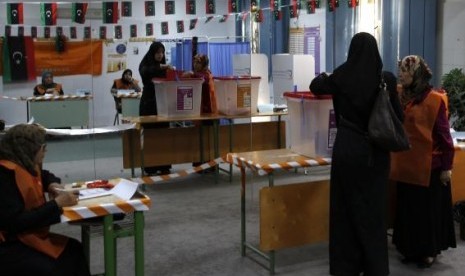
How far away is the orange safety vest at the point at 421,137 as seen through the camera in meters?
3.49

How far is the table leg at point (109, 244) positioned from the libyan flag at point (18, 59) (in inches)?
260

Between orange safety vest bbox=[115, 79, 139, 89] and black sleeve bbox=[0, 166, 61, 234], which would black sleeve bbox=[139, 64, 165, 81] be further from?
black sleeve bbox=[0, 166, 61, 234]

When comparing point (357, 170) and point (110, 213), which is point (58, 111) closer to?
point (110, 213)

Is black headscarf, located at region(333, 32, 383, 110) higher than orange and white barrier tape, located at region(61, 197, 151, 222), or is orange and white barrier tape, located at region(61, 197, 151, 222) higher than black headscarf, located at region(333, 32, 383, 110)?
black headscarf, located at region(333, 32, 383, 110)

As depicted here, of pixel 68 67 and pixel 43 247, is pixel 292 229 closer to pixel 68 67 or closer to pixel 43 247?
pixel 43 247

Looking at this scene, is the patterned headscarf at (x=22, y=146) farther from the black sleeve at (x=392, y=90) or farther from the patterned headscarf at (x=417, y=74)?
the patterned headscarf at (x=417, y=74)

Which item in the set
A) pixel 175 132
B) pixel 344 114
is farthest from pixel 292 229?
pixel 175 132

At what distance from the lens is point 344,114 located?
3.11 meters

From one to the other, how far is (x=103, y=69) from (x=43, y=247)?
282 inches

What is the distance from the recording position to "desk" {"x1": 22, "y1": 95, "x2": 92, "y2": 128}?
27.6ft

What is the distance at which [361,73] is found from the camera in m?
3.01

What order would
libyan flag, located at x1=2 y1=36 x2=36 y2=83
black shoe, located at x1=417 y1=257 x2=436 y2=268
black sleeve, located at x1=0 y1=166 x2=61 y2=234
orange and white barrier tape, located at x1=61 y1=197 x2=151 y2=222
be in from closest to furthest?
1. black sleeve, located at x1=0 y1=166 x2=61 y2=234
2. orange and white barrier tape, located at x1=61 y1=197 x2=151 y2=222
3. black shoe, located at x1=417 y1=257 x2=436 y2=268
4. libyan flag, located at x1=2 y1=36 x2=36 y2=83

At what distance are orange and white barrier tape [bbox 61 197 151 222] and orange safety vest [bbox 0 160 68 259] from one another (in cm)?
15

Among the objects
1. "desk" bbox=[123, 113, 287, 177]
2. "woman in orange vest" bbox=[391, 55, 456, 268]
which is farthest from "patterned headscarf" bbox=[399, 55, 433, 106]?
"desk" bbox=[123, 113, 287, 177]
